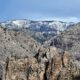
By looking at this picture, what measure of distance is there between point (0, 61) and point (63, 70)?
22485 mm

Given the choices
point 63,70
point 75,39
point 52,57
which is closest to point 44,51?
point 52,57

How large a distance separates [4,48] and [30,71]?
30.6 metres

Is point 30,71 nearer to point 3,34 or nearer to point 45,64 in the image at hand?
point 45,64

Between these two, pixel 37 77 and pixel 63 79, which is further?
pixel 37 77

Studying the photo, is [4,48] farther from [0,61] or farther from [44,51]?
[44,51]

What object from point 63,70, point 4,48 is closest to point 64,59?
point 63,70

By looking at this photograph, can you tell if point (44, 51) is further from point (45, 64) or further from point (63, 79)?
point (63, 79)

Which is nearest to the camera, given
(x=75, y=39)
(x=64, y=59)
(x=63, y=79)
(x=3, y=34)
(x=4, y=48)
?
(x=63, y=79)

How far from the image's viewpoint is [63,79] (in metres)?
50.6

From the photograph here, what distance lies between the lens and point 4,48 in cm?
8488

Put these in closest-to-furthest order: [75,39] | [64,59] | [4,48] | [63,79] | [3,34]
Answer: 1. [63,79]
2. [64,59]
3. [4,48]
4. [3,34]
5. [75,39]

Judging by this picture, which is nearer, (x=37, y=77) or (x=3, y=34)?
(x=37, y=77)

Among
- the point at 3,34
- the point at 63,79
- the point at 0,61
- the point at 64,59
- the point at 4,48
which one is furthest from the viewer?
the point at 3,34

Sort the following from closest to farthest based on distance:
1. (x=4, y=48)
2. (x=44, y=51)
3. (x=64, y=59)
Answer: (x=64, y=59), (x=44, y=51), (x=4, y=48)
